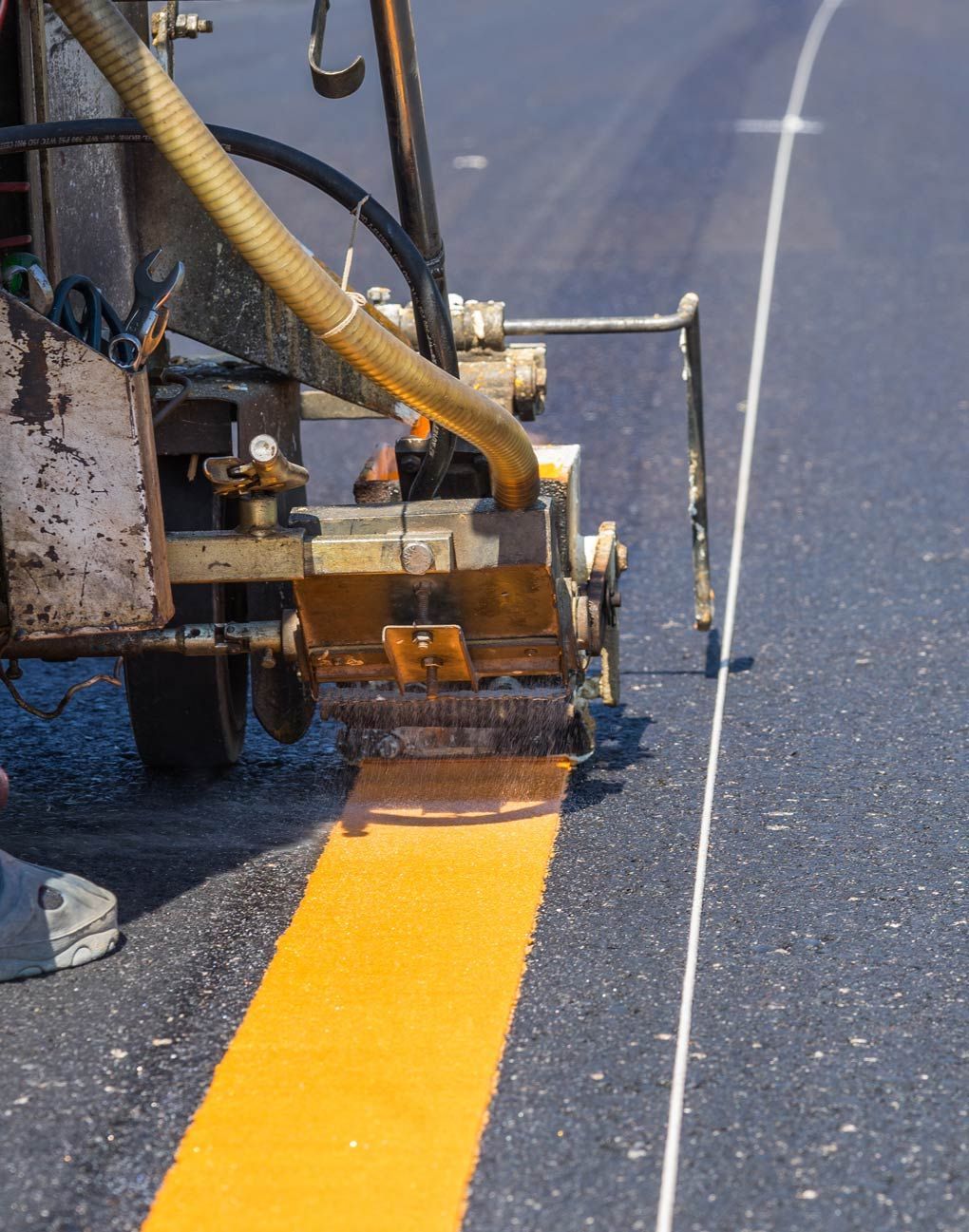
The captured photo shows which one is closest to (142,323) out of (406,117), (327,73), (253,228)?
(253,228)

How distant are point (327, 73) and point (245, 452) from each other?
2.77ft

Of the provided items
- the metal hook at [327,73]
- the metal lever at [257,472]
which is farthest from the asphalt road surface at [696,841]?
the metal hook at [327,73]

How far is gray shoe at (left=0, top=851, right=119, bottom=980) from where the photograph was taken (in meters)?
3.03

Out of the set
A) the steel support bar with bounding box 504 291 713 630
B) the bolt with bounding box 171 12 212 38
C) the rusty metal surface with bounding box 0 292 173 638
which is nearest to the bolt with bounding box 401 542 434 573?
the rusty metal surface with bounding box 0 292 173 638

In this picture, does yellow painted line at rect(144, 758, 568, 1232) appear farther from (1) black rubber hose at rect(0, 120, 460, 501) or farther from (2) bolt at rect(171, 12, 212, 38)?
(2) bolt at rect(171, 12, 212, 38)

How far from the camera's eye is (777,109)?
13.5 meters

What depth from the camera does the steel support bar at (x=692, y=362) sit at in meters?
4.53

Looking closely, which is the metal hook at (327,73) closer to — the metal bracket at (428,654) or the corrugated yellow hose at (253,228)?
the corrugated yellow hose at (253,228)

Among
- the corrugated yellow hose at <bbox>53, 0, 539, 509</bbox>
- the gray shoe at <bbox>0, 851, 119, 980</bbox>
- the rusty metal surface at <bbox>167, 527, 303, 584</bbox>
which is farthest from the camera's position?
the rusty metal surface at <bbox>167, 527, 303, 584</bbox>

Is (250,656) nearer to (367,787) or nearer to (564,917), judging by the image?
(367,787)

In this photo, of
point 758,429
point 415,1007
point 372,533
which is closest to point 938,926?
point 415,1007

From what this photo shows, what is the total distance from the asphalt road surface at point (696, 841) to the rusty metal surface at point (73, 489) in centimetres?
61

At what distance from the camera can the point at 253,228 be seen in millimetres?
2785

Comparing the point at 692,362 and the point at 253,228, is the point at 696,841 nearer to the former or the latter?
the point at 692,362
